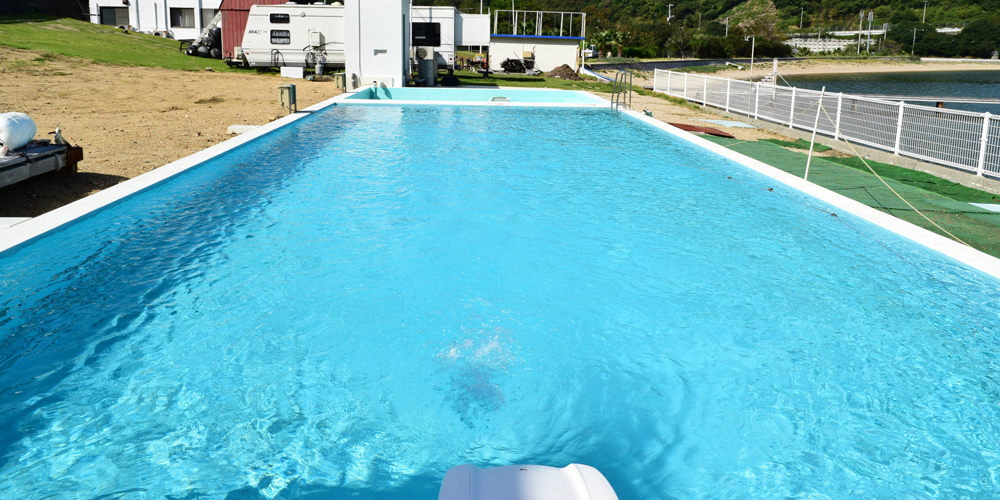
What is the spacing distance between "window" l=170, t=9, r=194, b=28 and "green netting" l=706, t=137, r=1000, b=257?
37.2 meters

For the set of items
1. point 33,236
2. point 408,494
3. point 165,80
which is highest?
A: point 165,80

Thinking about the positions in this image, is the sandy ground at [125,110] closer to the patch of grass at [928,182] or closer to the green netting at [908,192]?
the patch of grass at [928,182]

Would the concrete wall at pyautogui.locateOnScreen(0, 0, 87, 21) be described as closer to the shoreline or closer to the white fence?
the white fence

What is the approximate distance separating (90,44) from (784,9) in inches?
4611

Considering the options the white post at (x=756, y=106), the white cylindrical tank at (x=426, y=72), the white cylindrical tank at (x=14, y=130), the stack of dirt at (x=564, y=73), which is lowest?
the white cylindrical tank at (x=14, y=130)

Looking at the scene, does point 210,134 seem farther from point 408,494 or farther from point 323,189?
point 408,494

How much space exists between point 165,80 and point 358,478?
20415 mm

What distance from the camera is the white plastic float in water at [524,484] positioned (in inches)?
87.4

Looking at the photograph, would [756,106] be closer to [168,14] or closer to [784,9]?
[168,14]

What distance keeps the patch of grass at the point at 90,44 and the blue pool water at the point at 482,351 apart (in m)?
18.9

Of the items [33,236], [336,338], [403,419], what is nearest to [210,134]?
[33,236]

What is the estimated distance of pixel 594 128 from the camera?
14430 millimetres

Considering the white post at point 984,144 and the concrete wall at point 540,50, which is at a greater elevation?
the concrete wall at point 540,50

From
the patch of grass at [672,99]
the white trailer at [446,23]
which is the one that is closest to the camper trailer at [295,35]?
the white trailer at [446,23]
